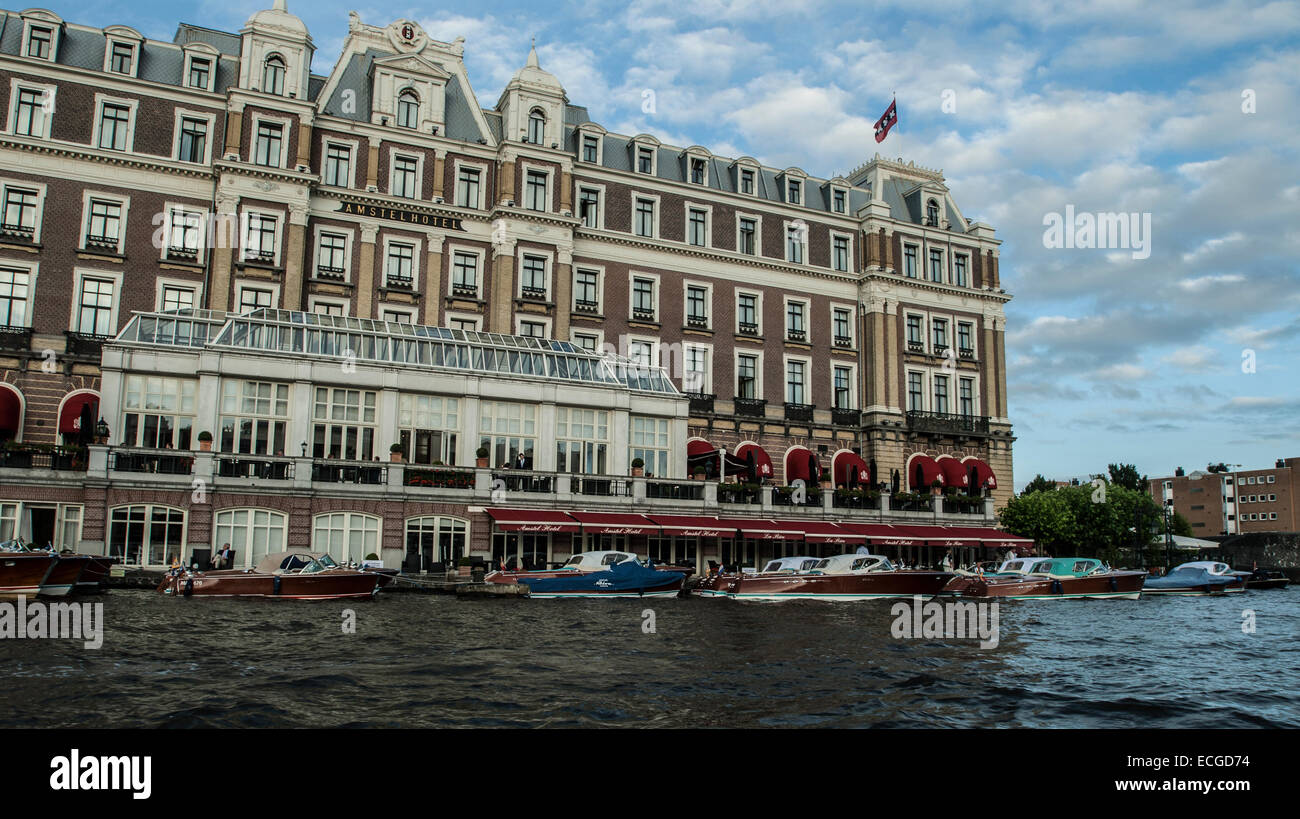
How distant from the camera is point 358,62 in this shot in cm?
5625

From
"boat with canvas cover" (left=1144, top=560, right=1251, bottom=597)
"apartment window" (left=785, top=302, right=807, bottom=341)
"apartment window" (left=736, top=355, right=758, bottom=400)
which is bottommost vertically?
"boat with canvas cover" (left=1144, top=560, right=1251, bottom=597)

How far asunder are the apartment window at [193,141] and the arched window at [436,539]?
24.4m

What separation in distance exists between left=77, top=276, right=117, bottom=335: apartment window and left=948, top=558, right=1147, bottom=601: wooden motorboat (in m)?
43.5

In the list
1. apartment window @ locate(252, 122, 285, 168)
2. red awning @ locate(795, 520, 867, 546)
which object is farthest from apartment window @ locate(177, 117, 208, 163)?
red awning @ locate(795, 520, 867, 546)

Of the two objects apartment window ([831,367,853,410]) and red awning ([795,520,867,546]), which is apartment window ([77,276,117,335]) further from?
apartment window ([831,367,853,410])

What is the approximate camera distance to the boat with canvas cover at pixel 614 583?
3704 cm

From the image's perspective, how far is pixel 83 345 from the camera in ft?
152

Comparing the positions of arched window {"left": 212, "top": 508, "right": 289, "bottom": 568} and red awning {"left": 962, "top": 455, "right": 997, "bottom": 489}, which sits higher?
red awning {"left": 962, "top": 455, "right": 997, "bottom": 489}

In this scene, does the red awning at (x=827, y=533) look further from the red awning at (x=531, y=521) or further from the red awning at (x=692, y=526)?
the red awning at (x=531, y=521)

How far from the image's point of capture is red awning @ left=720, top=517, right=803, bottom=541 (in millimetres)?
47000

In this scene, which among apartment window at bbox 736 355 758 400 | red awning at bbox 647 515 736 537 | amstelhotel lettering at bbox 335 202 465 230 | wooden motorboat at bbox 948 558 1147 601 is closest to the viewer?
wooden motorboat at bbox 948 558 1147 601
